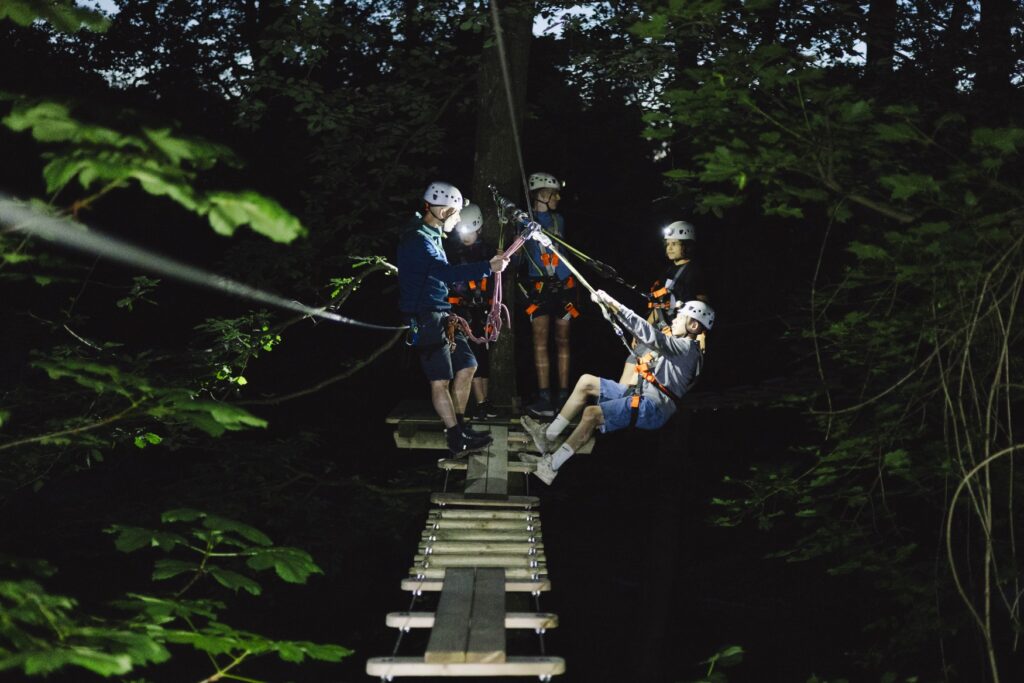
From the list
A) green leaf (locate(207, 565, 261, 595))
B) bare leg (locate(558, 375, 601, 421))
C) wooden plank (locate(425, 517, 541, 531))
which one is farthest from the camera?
bare leg (locate(558, 375, 601, 421))

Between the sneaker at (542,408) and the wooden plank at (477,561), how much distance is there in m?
2.38

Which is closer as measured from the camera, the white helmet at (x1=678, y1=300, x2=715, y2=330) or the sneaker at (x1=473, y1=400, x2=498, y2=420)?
→ the white helmet at (x1=678, y1=300, x2=715, y2=330)

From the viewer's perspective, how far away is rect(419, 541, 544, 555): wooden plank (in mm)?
5246

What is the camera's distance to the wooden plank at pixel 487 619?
12.6ft

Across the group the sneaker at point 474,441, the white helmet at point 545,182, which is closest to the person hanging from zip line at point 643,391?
the sneaker at point 474,441

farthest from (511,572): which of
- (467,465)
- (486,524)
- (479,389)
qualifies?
(479,389)

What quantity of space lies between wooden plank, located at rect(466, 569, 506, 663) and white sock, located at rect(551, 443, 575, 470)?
1.90 m

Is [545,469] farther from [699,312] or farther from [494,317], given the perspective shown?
[699,312]

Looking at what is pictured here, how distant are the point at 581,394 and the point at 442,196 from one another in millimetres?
1576

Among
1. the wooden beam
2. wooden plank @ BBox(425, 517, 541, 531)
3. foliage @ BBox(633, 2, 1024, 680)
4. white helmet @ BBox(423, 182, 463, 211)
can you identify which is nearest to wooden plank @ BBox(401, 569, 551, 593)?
wooden plank @ BBox(425, 517, 541, 531)

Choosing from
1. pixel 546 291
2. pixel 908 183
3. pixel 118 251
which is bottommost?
pixel 546 291

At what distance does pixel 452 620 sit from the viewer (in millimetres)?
4188

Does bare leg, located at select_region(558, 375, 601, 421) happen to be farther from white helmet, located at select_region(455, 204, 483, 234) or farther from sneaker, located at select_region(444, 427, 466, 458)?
white helmet, located at select_region(455, 204, 483, 234)

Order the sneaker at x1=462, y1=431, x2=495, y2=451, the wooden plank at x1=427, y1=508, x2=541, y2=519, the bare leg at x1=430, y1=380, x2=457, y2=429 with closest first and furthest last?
the wooden plank at x1=427, y1=508, x2=541, y2=519, the bare leg at x1=430, y1=380, x2=457, y2=429, the sneaker at x1=462, y1=431, x2=495, y2=451
